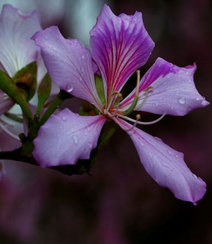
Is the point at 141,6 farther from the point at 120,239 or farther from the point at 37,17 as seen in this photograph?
the point at 37,17

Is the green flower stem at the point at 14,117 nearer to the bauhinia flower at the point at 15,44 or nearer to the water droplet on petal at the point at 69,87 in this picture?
the bauhinia flower at the point at 15,44

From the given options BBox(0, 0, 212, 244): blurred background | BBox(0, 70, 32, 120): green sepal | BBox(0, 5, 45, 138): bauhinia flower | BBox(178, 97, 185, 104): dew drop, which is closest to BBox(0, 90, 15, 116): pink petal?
BBox(0, 5, 45, 138): bauhinia flower

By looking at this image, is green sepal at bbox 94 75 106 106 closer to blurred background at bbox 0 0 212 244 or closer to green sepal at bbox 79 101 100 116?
green sepal at bbox 79 101 100 116

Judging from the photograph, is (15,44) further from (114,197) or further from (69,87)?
(114,197)

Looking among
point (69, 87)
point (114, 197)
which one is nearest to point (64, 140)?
point (69, 87)

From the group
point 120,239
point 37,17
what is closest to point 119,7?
point 120,239
